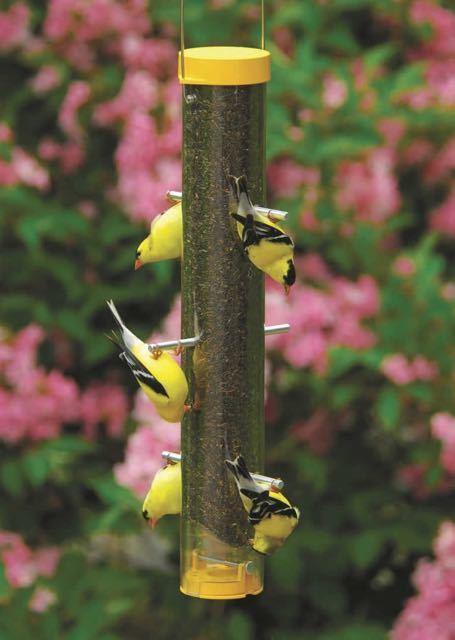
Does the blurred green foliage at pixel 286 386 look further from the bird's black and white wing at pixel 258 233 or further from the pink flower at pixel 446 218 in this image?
the bird's black and white wing at pixel 258 233

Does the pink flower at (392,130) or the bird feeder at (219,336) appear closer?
the bird feeder at (219,336)

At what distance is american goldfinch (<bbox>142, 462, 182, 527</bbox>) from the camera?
2045 mm

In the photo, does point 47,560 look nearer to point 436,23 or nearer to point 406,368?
point 406,368

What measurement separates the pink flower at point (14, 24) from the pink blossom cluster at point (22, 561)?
143 centimetres

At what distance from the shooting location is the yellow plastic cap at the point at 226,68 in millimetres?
1859

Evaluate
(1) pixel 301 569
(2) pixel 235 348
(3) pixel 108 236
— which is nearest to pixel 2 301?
(3) pixel 108 236

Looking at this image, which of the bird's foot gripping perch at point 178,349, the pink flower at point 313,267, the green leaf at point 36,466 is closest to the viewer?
the bird's foot gripping perch at point 178,349

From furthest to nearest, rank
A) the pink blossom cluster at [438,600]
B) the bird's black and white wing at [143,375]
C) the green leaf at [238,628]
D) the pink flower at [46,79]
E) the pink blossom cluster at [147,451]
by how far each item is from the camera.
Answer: the pink flower at [46,79]
the green leaf at [238,628]
the pink blossom cluster at [147,451]
the pink blossom cluster at [438,600]
the bird's black and white wing at [143,375]

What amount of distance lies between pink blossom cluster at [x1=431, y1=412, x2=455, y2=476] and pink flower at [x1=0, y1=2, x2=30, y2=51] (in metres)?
1.74

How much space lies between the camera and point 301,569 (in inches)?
148

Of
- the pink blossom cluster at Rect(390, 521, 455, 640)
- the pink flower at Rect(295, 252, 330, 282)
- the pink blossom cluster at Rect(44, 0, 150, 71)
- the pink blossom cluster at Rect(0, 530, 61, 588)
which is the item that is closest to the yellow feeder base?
the pink blossom cluster at Rect(390, 521, 455, 640)

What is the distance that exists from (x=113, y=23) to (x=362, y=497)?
1530mm

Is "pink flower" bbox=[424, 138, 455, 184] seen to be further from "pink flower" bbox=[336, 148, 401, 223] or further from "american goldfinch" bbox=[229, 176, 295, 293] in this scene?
"american goldfinch" bbox=[229, 176, 295, 293]

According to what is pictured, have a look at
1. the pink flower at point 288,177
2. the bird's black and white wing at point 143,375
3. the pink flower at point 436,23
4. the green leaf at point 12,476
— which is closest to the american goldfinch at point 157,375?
the bird's black and white wing at point 143,375
